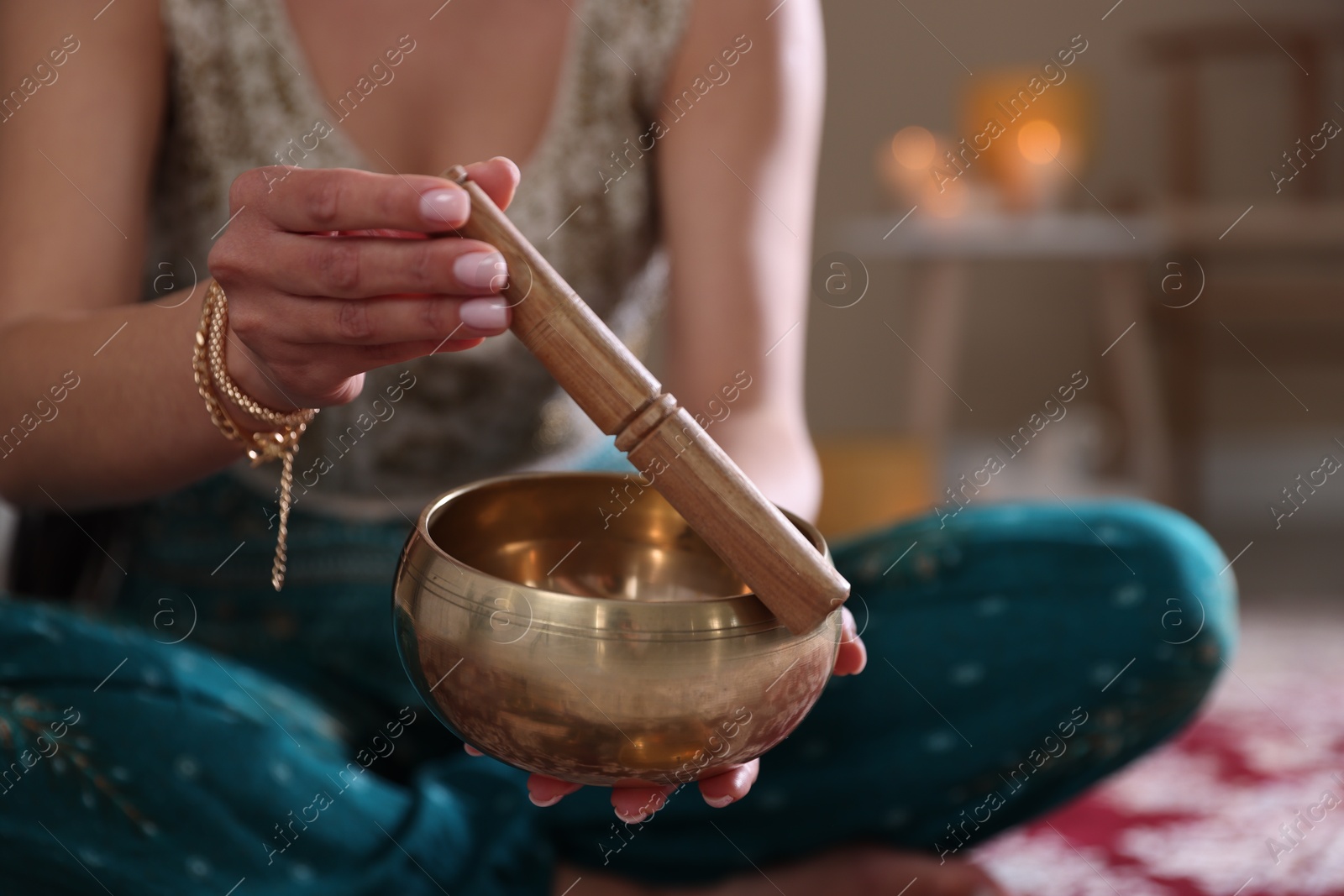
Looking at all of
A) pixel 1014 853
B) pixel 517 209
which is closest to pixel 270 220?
pixel 517 209

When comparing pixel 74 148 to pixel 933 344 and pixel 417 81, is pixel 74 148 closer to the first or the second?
pixel 417 81

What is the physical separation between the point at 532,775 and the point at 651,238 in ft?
1.86

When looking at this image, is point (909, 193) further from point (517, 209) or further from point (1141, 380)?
point (517, 209)

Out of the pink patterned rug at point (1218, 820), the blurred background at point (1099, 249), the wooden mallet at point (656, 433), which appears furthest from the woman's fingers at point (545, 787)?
the blurred background at point (1099, 249)

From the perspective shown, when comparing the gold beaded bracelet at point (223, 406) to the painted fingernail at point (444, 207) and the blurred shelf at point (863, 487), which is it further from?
the blurred shelf at point (863, 487)

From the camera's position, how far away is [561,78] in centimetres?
92

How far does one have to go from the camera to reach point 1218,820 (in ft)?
3.75

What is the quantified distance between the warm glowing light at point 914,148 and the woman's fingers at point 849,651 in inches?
75.0

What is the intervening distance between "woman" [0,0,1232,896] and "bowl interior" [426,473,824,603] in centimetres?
8

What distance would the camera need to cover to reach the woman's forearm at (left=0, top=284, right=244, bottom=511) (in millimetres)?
577

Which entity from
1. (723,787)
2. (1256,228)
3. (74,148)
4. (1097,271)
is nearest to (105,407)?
(74,148)

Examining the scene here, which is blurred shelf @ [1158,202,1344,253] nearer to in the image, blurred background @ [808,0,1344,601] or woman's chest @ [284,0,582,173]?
blurred background @ [808,0,1344,601]

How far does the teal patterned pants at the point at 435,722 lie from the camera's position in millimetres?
653

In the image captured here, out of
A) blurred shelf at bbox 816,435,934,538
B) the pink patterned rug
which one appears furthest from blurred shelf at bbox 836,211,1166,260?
the pink patterned rug
